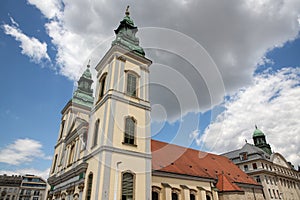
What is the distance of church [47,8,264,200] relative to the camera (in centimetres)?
1426

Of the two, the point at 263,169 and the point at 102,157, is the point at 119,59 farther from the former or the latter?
the point at 263,169

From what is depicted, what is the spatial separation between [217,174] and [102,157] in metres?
15.6

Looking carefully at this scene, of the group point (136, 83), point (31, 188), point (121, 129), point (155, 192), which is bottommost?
point (155, 192)

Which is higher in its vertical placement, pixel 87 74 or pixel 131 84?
pixel 87 74

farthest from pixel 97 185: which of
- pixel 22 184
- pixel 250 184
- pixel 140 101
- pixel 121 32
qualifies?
pixel 22 184

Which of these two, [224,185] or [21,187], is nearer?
[224,185]

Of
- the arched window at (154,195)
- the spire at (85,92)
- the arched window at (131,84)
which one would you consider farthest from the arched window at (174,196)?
the spire at (85,92)

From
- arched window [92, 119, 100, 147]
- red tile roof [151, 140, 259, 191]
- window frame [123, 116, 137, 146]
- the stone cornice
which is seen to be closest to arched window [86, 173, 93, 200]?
the stone cornice

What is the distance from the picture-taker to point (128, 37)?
826 inches

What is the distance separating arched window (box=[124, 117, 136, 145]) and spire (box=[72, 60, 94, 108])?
37.1ft

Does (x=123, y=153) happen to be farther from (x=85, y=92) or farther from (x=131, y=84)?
(x=85, y=92)

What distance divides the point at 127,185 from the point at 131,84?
8.09 meters

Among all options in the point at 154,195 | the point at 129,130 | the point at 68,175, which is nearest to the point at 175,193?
the point at 154,195

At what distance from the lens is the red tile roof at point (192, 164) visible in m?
20.1
